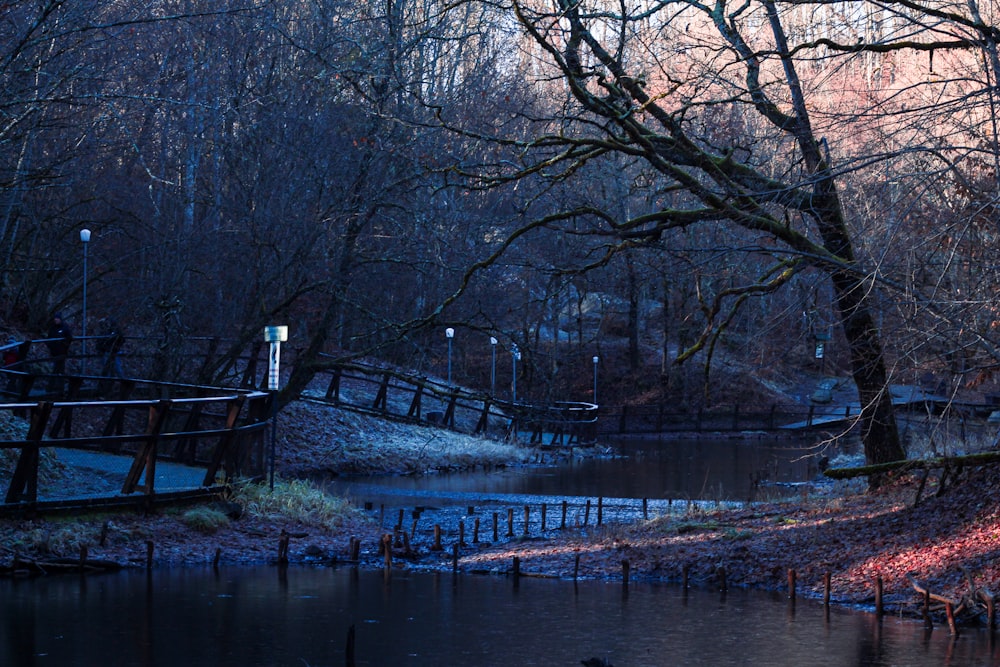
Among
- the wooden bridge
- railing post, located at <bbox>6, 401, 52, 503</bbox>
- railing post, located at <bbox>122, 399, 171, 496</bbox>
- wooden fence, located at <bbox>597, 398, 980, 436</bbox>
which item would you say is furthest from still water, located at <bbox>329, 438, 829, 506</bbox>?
wooden fence, located at <bbox>597, 398, 980, 436</bbox>

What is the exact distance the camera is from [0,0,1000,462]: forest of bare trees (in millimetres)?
12023

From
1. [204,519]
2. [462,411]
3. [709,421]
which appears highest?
[462,411]

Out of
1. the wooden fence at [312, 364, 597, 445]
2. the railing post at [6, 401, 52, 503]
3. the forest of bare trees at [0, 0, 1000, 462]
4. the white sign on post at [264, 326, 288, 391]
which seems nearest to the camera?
the forest of bare trees at [0, 0, 1000, 462]

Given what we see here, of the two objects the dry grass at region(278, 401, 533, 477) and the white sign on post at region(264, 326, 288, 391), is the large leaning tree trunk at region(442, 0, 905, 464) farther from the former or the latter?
the dry grass at region(278, 401, 533, 477)

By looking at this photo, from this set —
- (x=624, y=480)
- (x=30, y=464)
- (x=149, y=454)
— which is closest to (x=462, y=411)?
(x=624, y=480)

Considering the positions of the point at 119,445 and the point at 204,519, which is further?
the point at 119,445

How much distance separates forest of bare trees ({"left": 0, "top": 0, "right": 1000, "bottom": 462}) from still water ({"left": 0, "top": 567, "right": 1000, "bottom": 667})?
2.72 m

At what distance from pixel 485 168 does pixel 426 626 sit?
53.5ft

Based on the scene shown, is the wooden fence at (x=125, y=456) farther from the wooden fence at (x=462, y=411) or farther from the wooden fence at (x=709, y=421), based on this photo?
the wooden fence at (x=709, y=421)

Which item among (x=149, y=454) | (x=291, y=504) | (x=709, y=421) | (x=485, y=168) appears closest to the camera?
(x=149, y=454)

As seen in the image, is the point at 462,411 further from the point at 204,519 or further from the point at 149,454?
the point at 149,454

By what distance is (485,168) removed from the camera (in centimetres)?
2588

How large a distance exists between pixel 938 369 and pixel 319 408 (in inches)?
808

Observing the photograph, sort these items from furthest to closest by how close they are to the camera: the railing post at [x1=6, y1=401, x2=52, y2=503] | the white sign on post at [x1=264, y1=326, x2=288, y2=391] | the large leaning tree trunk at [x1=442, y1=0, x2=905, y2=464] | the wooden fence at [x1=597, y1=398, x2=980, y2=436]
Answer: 1. the wooden fence at [x1=597, y1=398, x2=980, y2=436]
2. the white sign on post at [x1=264, y1=326, x2=288, y2=391]
3. the large leaning tree trunk at [x1=442, y1=0, x2=905, y2=464]
4. the railing post at [x1=6, y1=401, x2=52, y2=503]
